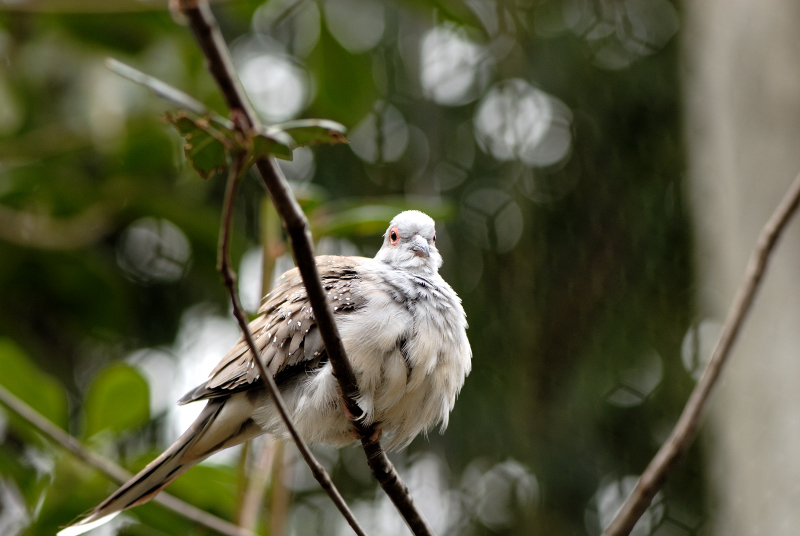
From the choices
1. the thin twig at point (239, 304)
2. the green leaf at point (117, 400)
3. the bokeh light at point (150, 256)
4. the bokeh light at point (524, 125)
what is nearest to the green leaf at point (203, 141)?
the thin twig at point (239, 304)

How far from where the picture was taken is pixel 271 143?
0.91 m

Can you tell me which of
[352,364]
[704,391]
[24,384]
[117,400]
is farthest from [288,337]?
[704,391]

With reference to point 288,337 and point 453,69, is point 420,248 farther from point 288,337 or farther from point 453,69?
point 453,69

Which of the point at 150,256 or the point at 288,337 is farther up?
the point at 288,337

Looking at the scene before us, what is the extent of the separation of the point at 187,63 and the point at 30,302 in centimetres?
144

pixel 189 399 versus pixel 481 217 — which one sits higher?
pixel 189 399

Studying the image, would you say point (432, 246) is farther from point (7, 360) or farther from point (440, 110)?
point (440, 110)

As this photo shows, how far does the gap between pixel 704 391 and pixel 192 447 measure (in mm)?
1487

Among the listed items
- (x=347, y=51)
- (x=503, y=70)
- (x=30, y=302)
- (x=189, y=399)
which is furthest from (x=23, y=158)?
(x=503, y=70)

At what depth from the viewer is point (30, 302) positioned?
3588 mm

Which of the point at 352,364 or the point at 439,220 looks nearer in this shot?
the point at 352,364

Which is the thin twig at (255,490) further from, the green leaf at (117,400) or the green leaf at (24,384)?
the green leaf at (24,384)

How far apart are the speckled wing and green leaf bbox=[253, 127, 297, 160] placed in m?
1.05

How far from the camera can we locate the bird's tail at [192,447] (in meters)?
2.03
